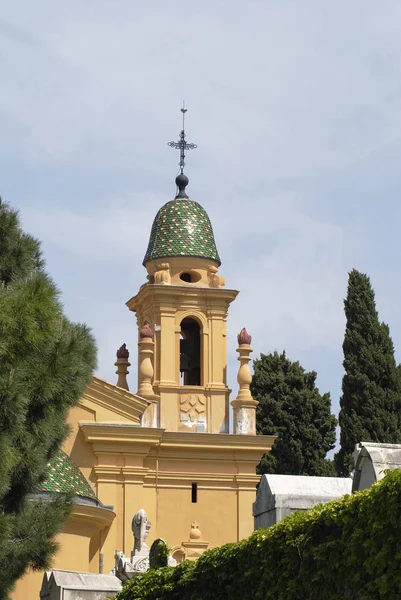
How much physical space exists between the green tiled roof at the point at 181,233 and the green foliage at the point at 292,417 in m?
10.6

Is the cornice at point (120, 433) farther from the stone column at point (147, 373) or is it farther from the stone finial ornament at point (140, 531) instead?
the stone finial ornament at point (140, 531)

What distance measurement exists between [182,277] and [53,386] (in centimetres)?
2316

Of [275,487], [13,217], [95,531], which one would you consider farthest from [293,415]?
[275,487]

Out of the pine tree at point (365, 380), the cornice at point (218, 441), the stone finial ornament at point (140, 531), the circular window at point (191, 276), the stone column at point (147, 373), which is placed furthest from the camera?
the pine tree at point (365, 380)

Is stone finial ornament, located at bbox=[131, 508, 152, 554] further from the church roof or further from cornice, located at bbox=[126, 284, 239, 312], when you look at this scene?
the church roof

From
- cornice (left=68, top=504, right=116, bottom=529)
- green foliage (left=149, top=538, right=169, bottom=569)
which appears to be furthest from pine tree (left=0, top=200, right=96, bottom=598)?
cornice (left=68, top=504, right=116, bottom=529)

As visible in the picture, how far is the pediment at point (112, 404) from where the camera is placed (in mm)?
37125

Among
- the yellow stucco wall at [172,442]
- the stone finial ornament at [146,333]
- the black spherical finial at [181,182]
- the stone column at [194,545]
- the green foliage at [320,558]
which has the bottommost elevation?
the green foliage at [320,558]

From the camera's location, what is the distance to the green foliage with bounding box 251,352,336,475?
48.5 m

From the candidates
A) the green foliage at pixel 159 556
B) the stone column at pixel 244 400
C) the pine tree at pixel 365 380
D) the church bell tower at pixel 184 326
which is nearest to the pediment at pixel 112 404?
the church bell tower at pixel 184 326

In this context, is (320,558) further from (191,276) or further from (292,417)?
(292,417)

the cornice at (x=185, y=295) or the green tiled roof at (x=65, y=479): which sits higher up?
the cornice at (x=185, y=295)

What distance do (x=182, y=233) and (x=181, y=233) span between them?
1.2 inches

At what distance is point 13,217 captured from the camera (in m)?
19.0
